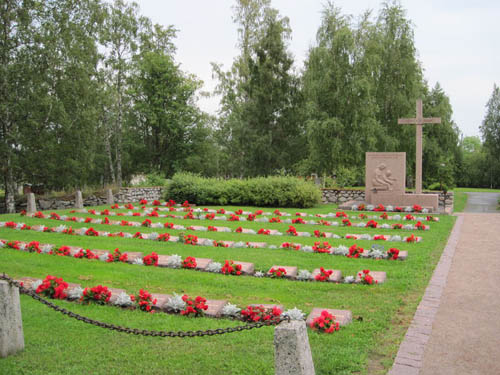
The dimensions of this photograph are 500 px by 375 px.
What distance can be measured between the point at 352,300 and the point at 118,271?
143 inches

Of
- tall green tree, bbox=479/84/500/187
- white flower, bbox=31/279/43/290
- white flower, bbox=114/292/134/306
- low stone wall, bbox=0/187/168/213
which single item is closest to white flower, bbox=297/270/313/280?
white flower, bbox=114/292/134/306

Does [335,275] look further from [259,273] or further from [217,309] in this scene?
[217,309]

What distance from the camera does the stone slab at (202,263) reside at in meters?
6.72

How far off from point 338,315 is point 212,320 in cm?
132

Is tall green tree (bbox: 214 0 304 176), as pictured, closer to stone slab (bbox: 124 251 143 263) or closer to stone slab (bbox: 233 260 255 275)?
stone slab (bbox: 124 251 143 263)

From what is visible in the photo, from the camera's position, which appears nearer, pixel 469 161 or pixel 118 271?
pixel 118 271

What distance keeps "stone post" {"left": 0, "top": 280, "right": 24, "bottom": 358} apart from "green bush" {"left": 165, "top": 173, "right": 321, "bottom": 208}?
1381cm

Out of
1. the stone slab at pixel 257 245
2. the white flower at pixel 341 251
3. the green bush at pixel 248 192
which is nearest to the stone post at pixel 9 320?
the stone slab at pixel 257 245

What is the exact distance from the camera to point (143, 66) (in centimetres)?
2927

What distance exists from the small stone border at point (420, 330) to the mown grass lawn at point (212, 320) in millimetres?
93

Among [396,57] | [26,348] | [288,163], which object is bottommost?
[26,348]

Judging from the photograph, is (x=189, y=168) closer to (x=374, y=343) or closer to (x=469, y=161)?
(x=374, y=343)

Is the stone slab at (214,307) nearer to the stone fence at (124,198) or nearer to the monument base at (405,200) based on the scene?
the monument base at (405,200)

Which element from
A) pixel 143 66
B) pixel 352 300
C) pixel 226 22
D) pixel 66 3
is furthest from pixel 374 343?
pixel 226 22
